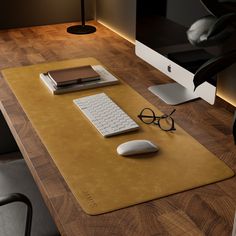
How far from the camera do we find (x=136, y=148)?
1.18 meters

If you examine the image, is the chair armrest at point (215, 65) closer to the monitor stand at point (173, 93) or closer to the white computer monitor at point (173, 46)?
the white computer monitor at point (173, 46)

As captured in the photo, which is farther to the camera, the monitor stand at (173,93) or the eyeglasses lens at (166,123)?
the monitor stand at (173,93)

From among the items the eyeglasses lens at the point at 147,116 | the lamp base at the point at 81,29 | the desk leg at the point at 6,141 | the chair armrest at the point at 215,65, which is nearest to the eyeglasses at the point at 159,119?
the eyeglasses lens at the point at 147,116

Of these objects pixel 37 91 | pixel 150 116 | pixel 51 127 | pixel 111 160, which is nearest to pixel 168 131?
pixel 150 116

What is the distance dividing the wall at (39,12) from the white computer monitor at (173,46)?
96 cm

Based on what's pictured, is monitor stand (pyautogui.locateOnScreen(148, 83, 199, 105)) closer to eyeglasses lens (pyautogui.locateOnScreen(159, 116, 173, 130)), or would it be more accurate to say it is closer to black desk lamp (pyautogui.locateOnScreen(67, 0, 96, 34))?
eyeglasses lens (pyautogui.locateOnScreen(159, 116, 173, 130))

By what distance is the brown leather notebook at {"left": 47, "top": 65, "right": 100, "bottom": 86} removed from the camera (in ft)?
5.24

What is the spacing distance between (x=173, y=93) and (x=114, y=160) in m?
0.50

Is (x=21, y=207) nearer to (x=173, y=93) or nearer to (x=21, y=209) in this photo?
(x=21, y=209)

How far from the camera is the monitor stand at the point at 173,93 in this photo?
5.02 feet

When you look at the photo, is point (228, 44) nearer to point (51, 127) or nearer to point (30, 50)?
point (51, 127)

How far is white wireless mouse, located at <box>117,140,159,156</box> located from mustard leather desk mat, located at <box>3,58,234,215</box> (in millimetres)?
15

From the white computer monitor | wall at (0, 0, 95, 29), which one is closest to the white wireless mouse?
the white computer monitor

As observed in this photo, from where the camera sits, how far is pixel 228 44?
131 cm
